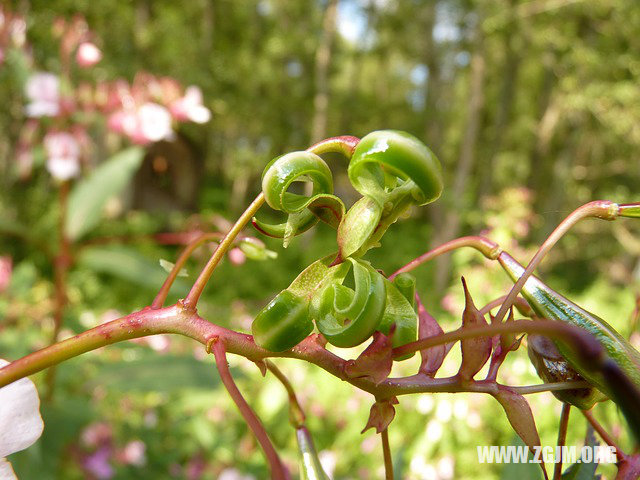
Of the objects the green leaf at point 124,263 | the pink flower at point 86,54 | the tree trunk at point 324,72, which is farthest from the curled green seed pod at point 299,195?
the tree trunk at point 324,72

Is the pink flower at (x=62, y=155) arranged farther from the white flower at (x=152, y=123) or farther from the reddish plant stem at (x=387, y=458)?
the reddish plant stem at (x=387, y=458)

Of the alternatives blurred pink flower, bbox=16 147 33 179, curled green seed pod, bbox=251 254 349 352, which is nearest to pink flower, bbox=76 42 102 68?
blurred pink flower, bbox=16 147 33 179

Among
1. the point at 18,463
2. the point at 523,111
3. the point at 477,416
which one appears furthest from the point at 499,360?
the point at 523,111

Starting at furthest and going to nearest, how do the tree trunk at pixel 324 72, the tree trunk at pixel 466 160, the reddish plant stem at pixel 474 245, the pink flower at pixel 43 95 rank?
the tree trunk at pixel 324 72
the tree trunk at pixel 466 160
the pink flower at pixel 43 95
the reddish plant stem at pixel 474 245

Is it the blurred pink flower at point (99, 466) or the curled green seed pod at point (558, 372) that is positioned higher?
the blurred pink flower at point (99, 466)

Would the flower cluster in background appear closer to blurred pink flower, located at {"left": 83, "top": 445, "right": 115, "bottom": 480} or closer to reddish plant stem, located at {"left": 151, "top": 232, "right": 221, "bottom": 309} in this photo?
blurred pink flower, located at {"left": 83, "top": 445, "right": 115, "bottom": 480}

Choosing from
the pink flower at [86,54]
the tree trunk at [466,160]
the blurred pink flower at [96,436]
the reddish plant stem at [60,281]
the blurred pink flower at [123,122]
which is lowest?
the blurred pink flower at [96,436]

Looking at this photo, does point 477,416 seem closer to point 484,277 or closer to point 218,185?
point 484,277
